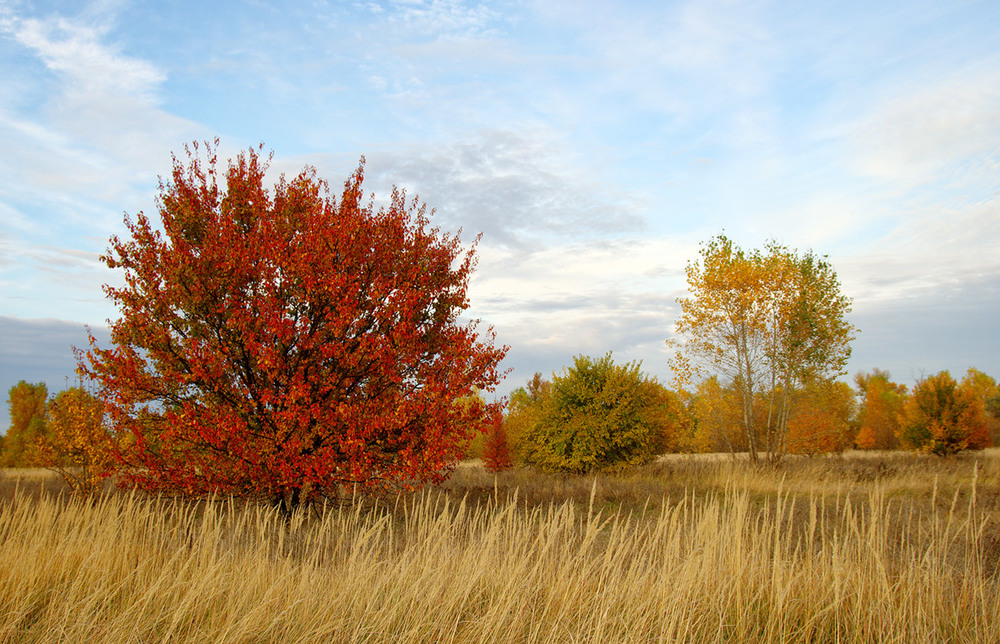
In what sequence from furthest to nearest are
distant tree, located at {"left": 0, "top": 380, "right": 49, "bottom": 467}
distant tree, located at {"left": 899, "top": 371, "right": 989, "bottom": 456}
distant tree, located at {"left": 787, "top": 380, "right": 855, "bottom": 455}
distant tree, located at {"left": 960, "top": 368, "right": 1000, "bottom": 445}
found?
1. distant tree, located at {"left": 960, "top": 368, "right": 1000, "bottom": 445}
2. distant tree, located at {"left": 0, "top": 380, "right": 49, "bottom": 467}
3. distant tree, located at {"left": 899, "top": 371, "right": 989, "bottom": 456}
4. distant tree, located at {"left": 787, "top": 380, "right": 855, "bottom": 455}

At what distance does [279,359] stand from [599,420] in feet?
37.9

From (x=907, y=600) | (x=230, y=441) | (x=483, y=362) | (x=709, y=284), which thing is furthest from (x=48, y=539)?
(x=709, y=284)

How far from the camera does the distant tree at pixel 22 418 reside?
118 ft

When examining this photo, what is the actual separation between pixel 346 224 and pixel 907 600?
282 inches

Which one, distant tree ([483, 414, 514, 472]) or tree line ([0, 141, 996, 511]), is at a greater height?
tree line ([0, 141, 996, 511])

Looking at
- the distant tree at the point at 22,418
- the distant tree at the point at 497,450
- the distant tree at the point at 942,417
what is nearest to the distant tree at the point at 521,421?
the distant tree at the point at 497,450

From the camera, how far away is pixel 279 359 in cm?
761

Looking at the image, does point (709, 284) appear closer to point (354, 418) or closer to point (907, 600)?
point (354, 418)

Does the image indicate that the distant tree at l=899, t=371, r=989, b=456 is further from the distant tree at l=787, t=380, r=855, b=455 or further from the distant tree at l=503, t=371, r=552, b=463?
the distant tree at l=503, t=371, r=552, b=463

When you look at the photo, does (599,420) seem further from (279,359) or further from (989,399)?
(989,399)

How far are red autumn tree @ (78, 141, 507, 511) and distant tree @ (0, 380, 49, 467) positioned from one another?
35.6 metres

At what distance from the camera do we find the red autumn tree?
759 cm

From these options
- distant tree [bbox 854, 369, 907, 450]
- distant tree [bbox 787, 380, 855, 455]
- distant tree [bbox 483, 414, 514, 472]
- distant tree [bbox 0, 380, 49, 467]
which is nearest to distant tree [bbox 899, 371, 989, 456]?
distant tree [bbox 787, 380, 855, 455]

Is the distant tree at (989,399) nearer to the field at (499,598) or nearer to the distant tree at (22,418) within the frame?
the field at (499,598)
